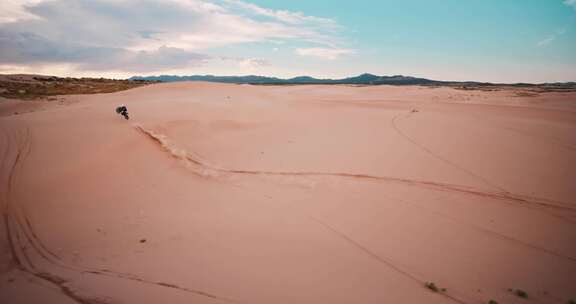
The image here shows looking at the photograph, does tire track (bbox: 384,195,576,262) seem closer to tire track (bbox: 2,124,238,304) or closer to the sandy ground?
the sandy ground

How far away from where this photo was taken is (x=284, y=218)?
557 centimetres

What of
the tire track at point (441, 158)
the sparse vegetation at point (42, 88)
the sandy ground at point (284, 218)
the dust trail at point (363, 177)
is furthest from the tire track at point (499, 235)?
the sparse vegetation at point (42, 88)

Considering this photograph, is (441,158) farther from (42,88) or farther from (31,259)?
(42,88)

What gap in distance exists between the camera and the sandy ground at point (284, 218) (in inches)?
151

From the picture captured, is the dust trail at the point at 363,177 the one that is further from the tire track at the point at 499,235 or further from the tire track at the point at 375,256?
the tire track at the point at 375,256

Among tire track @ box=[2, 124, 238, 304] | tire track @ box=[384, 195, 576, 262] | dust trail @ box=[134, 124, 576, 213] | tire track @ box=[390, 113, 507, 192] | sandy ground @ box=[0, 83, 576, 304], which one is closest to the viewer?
tire track @ box=[2, 124, 238, 304]

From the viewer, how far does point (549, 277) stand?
4055 millimetres

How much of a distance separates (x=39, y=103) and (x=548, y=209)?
34.5m

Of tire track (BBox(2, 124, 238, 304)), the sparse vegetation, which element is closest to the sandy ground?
tire track (BBox(2, 124, 238, 304))

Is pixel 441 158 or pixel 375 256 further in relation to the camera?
pixel 441 158

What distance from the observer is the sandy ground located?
12.6ft

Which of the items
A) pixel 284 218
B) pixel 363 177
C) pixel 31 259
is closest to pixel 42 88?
pixel 31 259

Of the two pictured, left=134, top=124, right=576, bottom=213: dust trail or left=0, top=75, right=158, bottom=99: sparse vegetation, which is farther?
left=0, top=75, right=158, bottom=99: sparse vegetation

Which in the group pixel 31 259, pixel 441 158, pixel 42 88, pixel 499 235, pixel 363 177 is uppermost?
pixel 42 88
